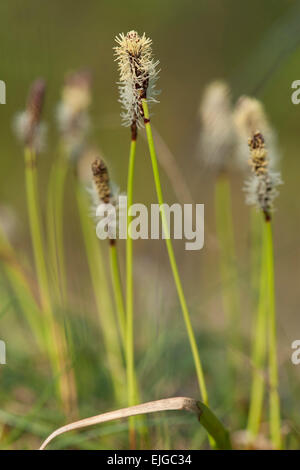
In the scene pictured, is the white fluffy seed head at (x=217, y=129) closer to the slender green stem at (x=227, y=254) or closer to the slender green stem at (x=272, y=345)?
the slender green stem at (x=227, y=254)

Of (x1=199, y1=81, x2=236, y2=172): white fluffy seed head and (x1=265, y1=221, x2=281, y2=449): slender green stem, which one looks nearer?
(x1=265, y1=221, x2=281, y2=449): slender green stem

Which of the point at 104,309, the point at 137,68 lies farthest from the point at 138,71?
the point at 104,309

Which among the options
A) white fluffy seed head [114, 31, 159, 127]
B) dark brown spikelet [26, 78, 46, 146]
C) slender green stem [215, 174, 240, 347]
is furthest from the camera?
slender green stem [215, 174, 240, 347]

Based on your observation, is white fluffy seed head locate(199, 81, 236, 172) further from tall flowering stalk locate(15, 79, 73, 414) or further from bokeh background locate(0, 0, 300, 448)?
tall flowering stalk locate(15, 79, 73, 414)

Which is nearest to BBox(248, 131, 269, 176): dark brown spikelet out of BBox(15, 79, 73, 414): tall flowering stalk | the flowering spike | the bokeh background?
the flowering spike

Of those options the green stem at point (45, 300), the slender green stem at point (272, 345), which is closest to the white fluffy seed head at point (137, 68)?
the slender green stem at point (272, 345)

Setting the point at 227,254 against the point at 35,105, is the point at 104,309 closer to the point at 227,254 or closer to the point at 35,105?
the point at 227,254
